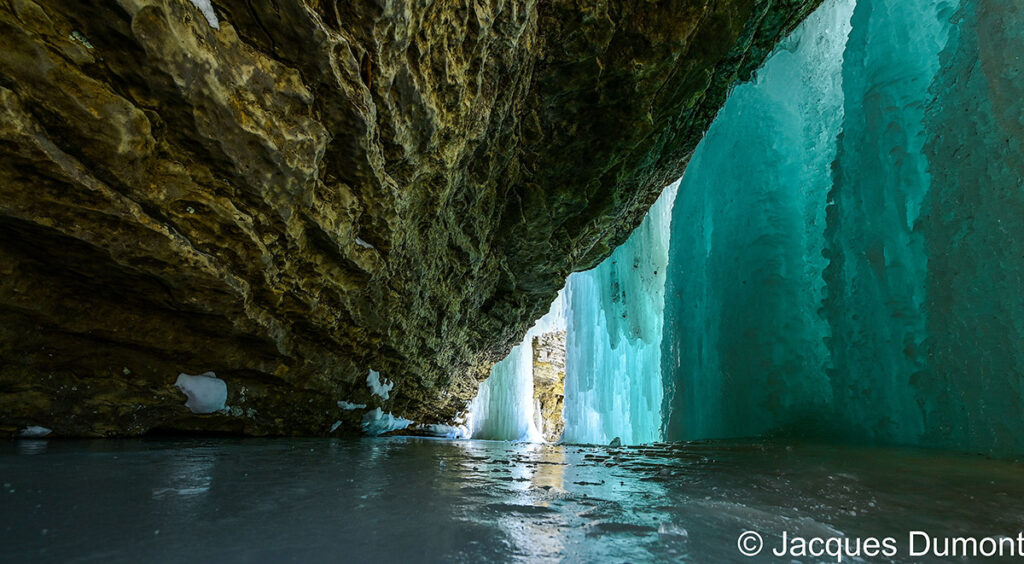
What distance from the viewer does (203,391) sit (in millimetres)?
3375

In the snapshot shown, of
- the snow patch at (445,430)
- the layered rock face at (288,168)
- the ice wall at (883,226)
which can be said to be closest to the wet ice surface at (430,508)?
the layered rock face at (288,168)

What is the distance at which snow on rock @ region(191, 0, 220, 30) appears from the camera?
1.85 meters

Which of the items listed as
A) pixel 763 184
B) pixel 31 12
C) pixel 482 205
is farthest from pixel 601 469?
pixel 763 184

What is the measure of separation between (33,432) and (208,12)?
2980 millimetres

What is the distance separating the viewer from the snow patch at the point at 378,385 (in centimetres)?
482

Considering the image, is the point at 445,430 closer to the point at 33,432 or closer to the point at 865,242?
the point at 33,432

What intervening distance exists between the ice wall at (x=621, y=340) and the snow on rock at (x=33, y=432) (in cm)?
994

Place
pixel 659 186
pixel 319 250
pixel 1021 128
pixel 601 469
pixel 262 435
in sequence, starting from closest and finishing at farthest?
pixel 601 469 < pixel 319 250 < pixel 1021 128 < pixel 262 435 < pixel 659 186

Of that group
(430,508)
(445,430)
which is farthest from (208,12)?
(445,430)

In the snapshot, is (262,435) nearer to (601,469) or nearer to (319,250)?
(319,250)

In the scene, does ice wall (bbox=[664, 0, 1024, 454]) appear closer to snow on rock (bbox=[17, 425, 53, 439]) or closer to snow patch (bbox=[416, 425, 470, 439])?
snow patch (bbox=[416, 425, 470, 439])

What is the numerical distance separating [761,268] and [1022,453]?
11.0ft

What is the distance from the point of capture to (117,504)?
3.90 feet

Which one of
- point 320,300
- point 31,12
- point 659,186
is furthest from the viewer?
point 659,186
